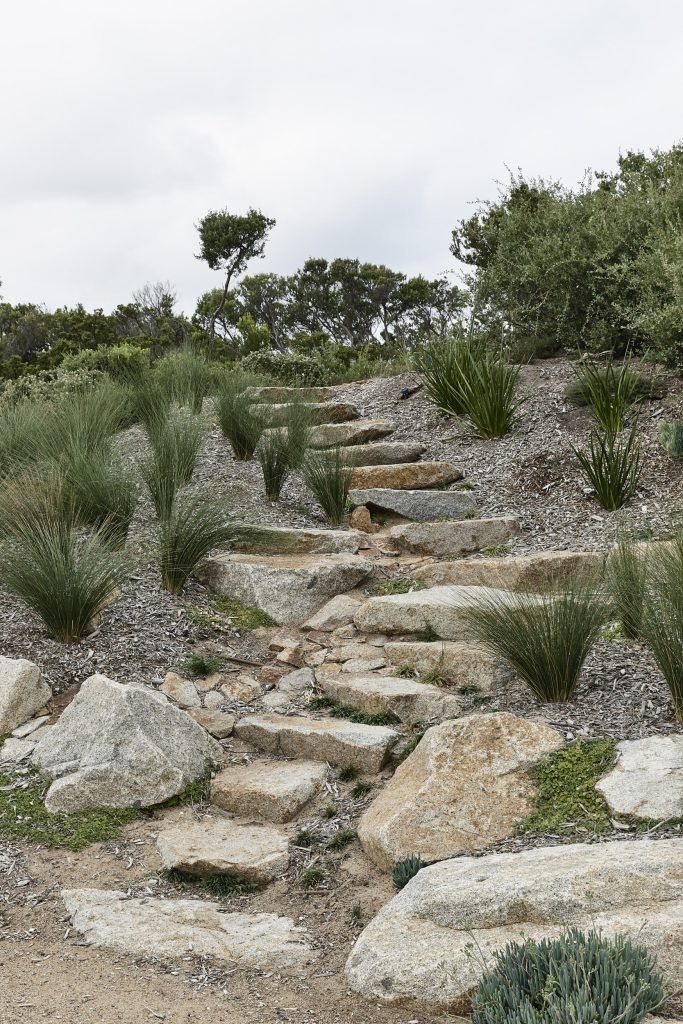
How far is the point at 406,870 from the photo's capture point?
10.0ft

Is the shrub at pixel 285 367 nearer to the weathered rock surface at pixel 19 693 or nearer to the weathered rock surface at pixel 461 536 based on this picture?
the weathered rock surface at pixel 461 536

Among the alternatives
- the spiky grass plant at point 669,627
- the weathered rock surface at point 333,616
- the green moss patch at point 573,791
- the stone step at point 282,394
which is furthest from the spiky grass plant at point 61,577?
the stone step at point 282,394

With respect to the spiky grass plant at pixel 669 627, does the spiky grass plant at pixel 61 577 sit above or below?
above

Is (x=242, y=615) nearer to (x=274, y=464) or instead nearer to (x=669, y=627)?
(x=274, y=464)

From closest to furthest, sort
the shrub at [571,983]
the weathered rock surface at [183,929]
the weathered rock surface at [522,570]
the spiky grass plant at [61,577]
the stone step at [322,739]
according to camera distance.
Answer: the shrub at [571,983] < the weathered rock surface at [183,929] < the stone step at [322,739] < the spiky grass plant at [61,577] < the weathered rock surface at [522,570]

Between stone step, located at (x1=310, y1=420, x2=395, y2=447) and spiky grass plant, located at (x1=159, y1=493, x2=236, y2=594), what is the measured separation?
2913 millimetres

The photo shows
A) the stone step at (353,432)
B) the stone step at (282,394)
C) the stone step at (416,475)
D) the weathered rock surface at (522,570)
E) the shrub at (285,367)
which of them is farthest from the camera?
the shrub at (285,367)

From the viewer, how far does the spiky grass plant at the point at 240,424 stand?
758 cm

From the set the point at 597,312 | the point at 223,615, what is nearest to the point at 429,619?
the point at 223,615

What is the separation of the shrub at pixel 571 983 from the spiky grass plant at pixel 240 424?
223 inches

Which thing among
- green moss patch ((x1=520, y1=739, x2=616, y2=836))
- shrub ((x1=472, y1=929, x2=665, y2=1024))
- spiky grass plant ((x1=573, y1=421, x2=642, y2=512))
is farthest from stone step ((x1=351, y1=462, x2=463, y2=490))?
shrub ((x1=472, y1=929, x2=665, y2=1024))

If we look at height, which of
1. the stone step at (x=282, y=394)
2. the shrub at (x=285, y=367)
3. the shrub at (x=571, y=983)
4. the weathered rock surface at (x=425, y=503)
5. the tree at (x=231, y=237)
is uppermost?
the tree at (x=231, y=237)

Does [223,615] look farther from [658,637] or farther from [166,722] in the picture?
[658,637]

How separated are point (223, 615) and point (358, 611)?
791 mm
